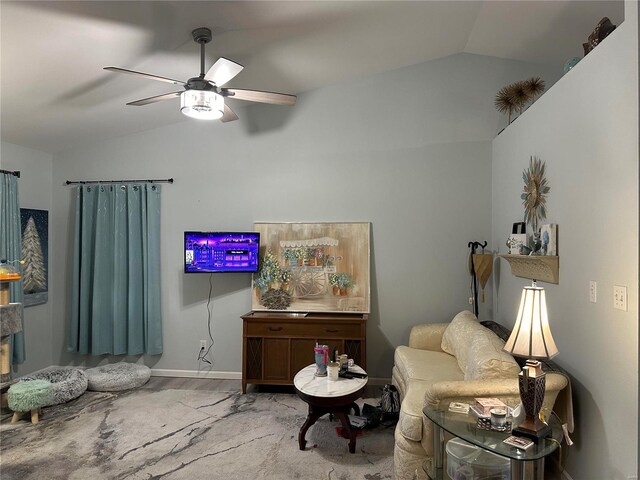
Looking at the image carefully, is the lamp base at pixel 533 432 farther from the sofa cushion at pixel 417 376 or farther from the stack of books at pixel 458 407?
the sofa cushion at pixel 417 376

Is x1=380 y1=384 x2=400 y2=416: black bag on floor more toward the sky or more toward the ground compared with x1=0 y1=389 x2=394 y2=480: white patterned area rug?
more toward the sky

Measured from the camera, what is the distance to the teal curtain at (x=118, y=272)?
14.5 ft

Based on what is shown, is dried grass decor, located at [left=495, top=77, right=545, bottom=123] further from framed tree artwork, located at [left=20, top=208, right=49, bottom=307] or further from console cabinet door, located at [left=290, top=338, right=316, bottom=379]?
framed tree artwork, located at [left=20, top=208, right=49, bottom=307]

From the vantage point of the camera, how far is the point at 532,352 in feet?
6.70

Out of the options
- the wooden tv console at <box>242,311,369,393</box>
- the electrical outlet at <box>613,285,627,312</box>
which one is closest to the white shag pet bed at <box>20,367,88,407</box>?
the wooden tv console at <box>242,311,369,393</box>

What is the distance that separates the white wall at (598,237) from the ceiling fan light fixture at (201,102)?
2.19 metres

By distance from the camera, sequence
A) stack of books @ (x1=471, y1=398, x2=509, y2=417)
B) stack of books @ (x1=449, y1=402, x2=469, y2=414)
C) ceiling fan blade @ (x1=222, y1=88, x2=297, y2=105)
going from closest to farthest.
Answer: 1. stack of books @ (x1=471, y1=398, x2=509, y2=417)
2. stack of books @ (x1=449, y1=402, x2=469, y2=414)
3. ceiling fan blade @ (x1=222, y1=88, x2=297, y2=105)

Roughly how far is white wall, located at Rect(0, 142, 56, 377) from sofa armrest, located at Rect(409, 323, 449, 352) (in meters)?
3.90

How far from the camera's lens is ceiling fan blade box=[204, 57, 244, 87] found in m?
2.54

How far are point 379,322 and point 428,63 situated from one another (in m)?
2.67

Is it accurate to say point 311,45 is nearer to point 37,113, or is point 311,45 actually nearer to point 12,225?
point 37,113

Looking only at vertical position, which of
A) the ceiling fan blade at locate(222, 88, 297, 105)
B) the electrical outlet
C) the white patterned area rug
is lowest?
the white patterned area rug

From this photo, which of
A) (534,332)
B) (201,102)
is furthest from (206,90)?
(534,332)

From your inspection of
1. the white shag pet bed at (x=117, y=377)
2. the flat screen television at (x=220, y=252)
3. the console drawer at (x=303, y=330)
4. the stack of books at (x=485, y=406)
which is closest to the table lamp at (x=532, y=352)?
the stack of books at (x=485, y=406)
